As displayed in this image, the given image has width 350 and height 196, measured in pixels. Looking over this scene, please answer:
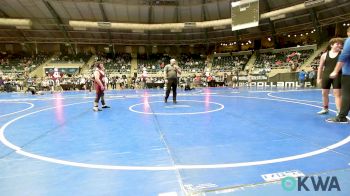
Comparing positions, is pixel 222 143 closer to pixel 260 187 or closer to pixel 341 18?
pixel 260 187

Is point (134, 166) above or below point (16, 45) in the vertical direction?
below

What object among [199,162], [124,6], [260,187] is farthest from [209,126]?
[124,6]

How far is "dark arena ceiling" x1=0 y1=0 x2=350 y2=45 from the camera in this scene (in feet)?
99.9

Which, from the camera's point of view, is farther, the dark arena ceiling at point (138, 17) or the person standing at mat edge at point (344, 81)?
the dark arena ceiling at point (138, 17)

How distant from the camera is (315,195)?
234 cm

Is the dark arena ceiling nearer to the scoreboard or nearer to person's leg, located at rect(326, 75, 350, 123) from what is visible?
Answer: the scoreboard

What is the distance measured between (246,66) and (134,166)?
123ft

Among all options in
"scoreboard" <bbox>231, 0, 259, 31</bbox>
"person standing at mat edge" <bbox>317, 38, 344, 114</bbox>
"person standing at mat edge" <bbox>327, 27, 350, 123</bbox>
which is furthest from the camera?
→ "scoreboard" <bbox>231, 0, 259, 31</bbox>

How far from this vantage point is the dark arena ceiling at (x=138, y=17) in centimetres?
3044

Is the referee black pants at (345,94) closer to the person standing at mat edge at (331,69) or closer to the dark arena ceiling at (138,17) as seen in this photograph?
the person standing at mat edge at (331,69)

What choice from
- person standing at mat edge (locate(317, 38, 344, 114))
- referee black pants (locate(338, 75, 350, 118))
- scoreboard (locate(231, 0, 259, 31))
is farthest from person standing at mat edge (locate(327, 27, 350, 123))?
scoreboard (locate(231, 0, 259, 31))

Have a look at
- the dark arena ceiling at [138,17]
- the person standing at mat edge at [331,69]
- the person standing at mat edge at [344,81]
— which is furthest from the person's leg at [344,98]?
the dark arena ceiling at [138,17]

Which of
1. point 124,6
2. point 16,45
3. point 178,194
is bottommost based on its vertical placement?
point 178,194

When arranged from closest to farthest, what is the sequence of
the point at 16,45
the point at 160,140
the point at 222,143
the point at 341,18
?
the point at 222,143
the point at 160,140
the point at 341,18
the point at 16,45
